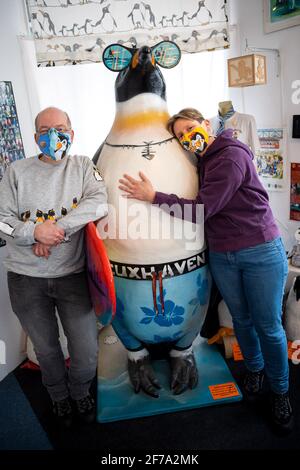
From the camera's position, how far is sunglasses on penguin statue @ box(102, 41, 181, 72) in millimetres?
1638

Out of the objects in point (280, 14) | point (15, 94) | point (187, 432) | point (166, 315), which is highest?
point (280, 14)

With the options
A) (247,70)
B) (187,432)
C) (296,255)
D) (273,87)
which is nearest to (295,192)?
(296,255)

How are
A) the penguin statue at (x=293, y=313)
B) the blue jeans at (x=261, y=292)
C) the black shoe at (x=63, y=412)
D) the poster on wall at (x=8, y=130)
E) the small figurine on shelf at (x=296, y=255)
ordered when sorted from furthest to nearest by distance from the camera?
the small figurine on shelf at (x=296, y=255) → the penguin statue at (x=293, y=313) → the poster on wall at (x=8, y=130) → the black shoe at (x=63, y=412) → the blue jeans at (x=261, y=292)

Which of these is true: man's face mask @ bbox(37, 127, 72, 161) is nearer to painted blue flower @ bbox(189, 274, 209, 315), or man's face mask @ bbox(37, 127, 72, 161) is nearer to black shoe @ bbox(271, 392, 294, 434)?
painted blue flower @ bbox(189, 274, 209, 315)

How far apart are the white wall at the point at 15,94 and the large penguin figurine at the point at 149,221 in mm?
713

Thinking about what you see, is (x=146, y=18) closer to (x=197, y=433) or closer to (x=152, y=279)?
(x=152, y=279)

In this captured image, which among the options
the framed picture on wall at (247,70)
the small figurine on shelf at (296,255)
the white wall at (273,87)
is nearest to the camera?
the framed picture on wall at (247,70)

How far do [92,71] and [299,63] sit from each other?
4.23 feet

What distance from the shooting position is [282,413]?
1.60 m

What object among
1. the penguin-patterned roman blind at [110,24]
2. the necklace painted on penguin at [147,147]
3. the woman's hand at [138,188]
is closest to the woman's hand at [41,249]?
the woman's hand at [138,188]

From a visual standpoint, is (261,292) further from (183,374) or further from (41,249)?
(41,249)

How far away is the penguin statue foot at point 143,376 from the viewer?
6.06ft

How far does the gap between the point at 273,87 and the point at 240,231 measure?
5.46ft

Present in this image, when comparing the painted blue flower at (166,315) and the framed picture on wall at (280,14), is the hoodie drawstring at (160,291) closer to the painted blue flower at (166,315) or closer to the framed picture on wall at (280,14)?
the painted blue flower at (166,315)
